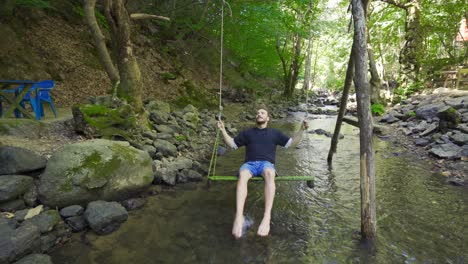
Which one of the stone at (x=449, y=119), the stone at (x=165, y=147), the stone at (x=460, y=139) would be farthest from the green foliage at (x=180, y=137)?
the stone at (x=449, y=119)

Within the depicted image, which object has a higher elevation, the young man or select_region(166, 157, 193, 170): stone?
the young man

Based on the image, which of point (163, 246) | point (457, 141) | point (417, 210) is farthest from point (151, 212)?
point (457, 141)

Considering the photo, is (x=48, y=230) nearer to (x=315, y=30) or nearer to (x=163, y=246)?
(x=163, y=246)

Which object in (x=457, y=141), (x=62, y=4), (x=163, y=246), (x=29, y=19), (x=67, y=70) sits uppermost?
(x=62, y=4)

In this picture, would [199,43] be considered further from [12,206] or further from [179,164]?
[12,206]

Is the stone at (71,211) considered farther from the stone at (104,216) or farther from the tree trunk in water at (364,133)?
the tree trunk in water at (364,133)

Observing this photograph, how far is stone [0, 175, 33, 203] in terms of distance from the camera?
3.29 m

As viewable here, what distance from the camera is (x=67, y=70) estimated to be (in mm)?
9133

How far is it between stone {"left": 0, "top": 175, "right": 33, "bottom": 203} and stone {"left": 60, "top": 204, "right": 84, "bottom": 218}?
57cm

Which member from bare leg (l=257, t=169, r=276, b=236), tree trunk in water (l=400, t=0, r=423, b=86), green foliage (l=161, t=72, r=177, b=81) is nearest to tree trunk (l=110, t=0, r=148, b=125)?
bare leg (l=257, t=169, r=276, b=236)

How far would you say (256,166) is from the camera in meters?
3.95

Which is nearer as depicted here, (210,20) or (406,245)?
(406,245)

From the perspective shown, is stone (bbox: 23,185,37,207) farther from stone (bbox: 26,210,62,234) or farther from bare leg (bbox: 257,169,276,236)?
bare leg (bbox: 257,169,276,236)

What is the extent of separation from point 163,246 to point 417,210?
12.9 ft
